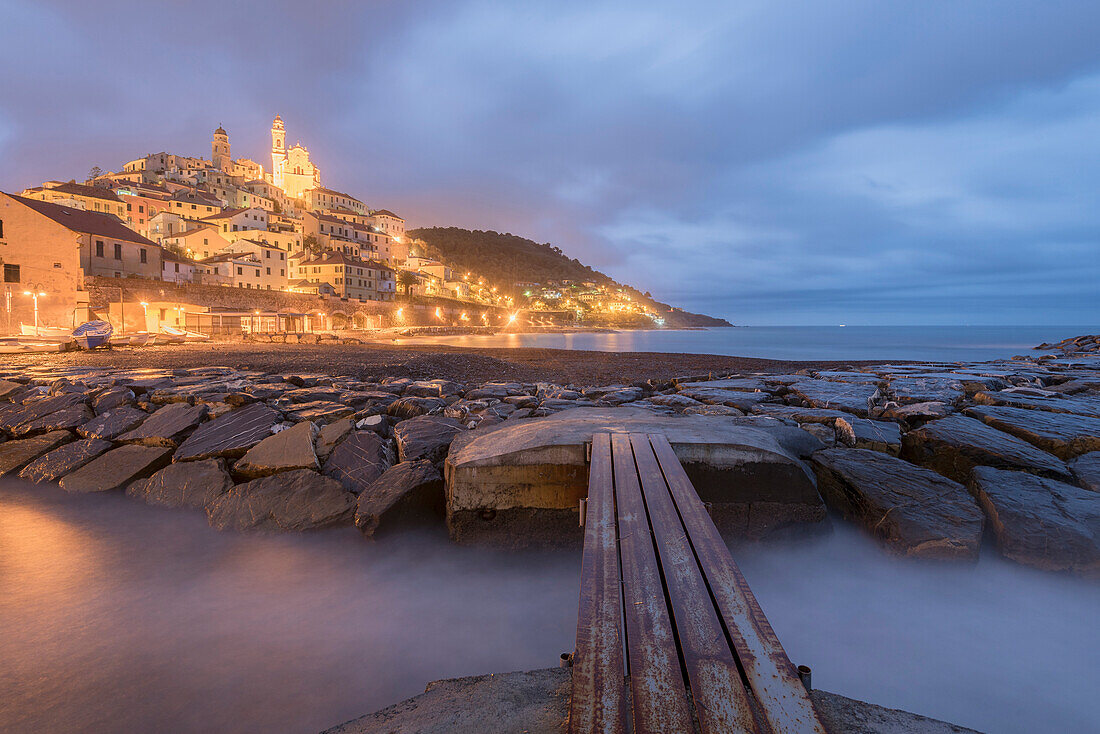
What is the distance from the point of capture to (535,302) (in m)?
148

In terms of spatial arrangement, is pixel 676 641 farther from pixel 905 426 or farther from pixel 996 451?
pixel 905 426

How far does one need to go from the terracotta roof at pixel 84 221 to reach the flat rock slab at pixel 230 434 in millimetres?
42450

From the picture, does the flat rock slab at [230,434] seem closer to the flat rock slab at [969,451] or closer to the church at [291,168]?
the flat rock slab at [969,451]

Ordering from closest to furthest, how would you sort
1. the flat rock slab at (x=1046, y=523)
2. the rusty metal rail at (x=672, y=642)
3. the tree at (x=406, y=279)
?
the rusty metal rail at (x=672, y=642)
the flat rock slab at (x=1046, y=523)
the tree at (x=406, y=279)

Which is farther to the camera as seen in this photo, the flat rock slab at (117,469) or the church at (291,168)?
the church at (291,168)

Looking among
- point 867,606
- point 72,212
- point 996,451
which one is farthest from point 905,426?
point 72,212

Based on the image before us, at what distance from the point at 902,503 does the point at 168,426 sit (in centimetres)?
824

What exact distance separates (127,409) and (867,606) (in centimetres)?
910

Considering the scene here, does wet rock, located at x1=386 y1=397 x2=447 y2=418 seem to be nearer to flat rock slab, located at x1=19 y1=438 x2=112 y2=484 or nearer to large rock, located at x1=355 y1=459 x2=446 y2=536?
large rock, located at x1=355 y1=459 x2=446 y2=536

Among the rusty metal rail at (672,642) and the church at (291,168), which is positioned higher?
the church at (291,168)

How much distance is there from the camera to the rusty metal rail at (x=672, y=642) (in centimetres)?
150

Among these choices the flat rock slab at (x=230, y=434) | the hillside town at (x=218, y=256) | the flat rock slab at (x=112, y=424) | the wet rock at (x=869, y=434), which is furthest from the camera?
the hillside town at (x=218, y=256)

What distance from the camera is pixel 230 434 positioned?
5.81 m

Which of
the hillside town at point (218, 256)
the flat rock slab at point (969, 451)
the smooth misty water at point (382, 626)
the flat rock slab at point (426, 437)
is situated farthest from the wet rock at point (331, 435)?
the hillside town at point (218, 256)
